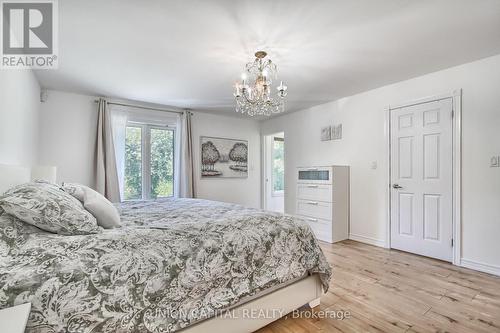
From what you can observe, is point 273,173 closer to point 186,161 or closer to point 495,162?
point 186,161

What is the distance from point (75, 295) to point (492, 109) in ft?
12.6

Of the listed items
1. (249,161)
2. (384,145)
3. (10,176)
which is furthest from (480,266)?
(10,176)

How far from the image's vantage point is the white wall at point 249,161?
4.84 meters

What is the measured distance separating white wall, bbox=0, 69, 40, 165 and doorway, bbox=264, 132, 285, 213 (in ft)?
13.4

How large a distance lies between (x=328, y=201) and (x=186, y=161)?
103 inches

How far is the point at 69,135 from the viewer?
368cm

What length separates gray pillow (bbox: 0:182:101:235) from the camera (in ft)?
3.82

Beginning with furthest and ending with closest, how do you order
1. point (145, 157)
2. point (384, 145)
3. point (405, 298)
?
point (145, 157), point (384, 145), point (405, 298)

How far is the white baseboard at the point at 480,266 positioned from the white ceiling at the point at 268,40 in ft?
7.34

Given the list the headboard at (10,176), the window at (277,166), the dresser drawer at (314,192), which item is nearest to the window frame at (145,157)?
the headboard at (10,176)

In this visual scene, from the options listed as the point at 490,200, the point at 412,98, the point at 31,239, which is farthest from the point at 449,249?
the point at 31,239

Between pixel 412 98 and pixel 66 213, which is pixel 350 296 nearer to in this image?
pixel 66 213

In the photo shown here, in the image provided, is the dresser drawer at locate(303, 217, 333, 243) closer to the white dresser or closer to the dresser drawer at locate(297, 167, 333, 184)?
the white dresser

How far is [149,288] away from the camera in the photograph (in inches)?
45.5
